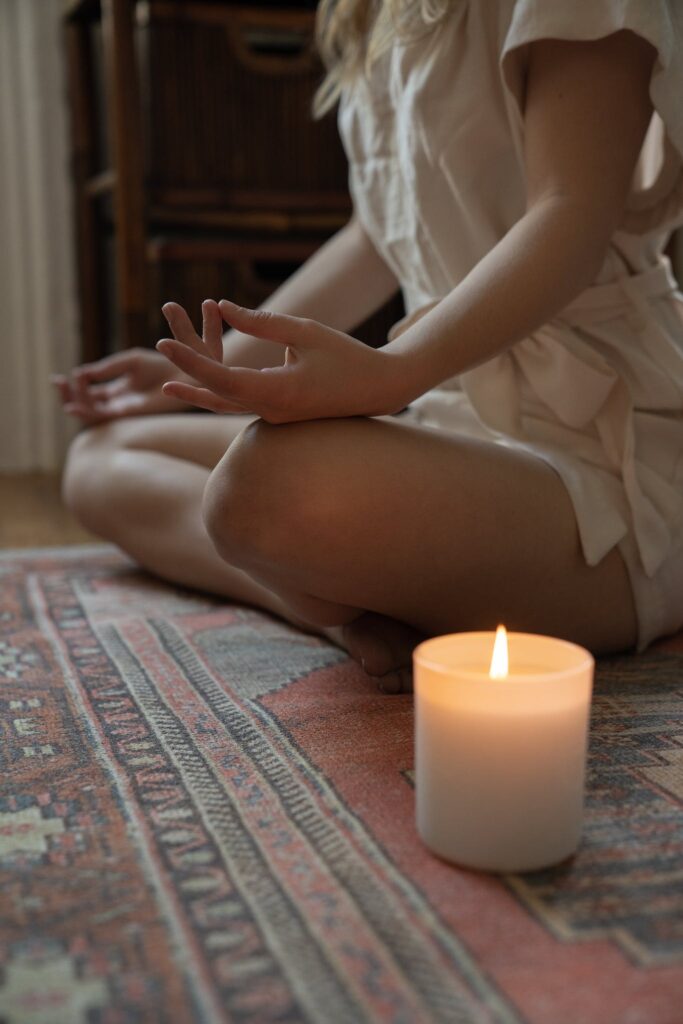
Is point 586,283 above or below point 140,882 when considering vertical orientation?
above

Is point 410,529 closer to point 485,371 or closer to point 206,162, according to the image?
point 485,371

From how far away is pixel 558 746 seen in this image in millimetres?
555

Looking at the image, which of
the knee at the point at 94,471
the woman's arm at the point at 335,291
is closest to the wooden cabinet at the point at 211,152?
the knee at the point at 94,471

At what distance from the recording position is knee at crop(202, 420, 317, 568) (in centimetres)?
77

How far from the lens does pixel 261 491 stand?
77 cm

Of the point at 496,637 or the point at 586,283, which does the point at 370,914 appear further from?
the point at 586,283

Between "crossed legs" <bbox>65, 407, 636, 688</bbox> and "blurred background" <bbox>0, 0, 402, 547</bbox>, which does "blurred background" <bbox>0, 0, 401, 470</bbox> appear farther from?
"crossed legs" <bbox>65, 407, 636, 688</bbox>

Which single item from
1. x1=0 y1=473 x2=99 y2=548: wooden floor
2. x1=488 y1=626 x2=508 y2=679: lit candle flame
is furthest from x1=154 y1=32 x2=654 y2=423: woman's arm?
x1=0 y1=473 x2=99 y2=548: wooden floor

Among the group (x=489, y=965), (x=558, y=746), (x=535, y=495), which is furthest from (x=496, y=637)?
(x=535, y=495)

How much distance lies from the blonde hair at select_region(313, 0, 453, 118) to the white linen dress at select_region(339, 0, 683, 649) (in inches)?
0.5

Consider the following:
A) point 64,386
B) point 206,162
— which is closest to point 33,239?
point 206,162

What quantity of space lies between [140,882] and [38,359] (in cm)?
195

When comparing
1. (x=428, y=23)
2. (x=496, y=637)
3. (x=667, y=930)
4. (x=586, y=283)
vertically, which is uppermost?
(x=428, y=23)

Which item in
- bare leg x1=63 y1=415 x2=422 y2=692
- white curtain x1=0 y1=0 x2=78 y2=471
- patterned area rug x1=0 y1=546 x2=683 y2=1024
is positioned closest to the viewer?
patterned area rug x1=0 y1=546 x2=683 y2=1024
